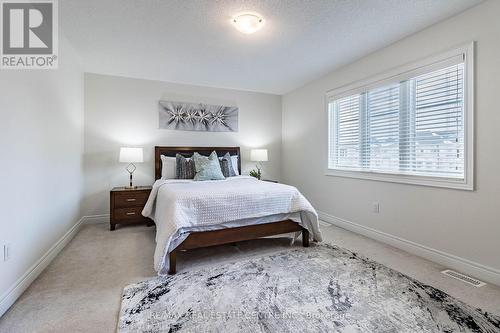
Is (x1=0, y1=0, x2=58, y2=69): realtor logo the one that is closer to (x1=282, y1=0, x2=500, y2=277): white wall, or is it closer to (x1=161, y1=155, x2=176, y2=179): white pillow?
(x1=161, y1=155, x2=176, y2=179): white pillow

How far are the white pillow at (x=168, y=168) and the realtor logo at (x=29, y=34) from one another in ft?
6.40

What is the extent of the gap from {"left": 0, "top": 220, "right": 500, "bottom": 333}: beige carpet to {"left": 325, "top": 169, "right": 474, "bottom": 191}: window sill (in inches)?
31.8

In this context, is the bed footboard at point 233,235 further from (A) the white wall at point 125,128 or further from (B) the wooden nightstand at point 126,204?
(A) the white wall at point 125,128

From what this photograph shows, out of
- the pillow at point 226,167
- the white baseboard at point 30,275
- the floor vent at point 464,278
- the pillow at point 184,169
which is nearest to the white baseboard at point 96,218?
the white baseboard at point 30,275

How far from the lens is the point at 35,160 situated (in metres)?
2.31

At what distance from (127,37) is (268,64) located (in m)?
1.88

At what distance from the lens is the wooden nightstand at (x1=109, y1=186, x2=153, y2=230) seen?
376cm

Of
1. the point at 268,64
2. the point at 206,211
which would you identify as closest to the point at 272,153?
the point at 268,64

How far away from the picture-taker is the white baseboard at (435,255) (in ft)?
7.21

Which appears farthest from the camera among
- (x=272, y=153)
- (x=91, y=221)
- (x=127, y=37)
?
(x=272, y=153)

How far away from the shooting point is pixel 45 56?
2.61 meters

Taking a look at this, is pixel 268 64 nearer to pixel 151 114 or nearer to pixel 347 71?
pixel 347 71

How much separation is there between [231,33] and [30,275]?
9.85 feet

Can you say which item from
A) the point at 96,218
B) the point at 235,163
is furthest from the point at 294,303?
the point at 96,218
